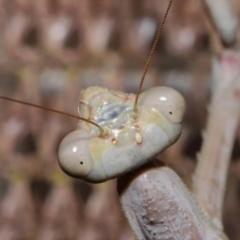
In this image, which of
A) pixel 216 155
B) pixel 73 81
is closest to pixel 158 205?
pixel 216 155

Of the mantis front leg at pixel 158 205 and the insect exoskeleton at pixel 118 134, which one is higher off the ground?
the insect exoskeleton at pixel 118 134

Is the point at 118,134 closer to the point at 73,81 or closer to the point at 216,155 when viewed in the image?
the point at 216,155

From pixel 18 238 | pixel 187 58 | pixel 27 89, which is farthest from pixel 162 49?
pixel 18 238

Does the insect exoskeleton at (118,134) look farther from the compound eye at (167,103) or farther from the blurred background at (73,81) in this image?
the blurred background at (73,81)

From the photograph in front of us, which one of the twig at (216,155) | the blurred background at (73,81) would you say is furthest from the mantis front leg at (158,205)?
the blurred background at (73,81)

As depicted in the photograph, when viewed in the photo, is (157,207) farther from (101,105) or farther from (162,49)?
(162,49)

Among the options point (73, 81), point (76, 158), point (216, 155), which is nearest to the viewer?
point (76, 158)

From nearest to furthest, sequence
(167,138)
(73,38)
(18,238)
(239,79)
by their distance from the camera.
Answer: (167,138) → (239,79) → (18,238) → (73,38)
